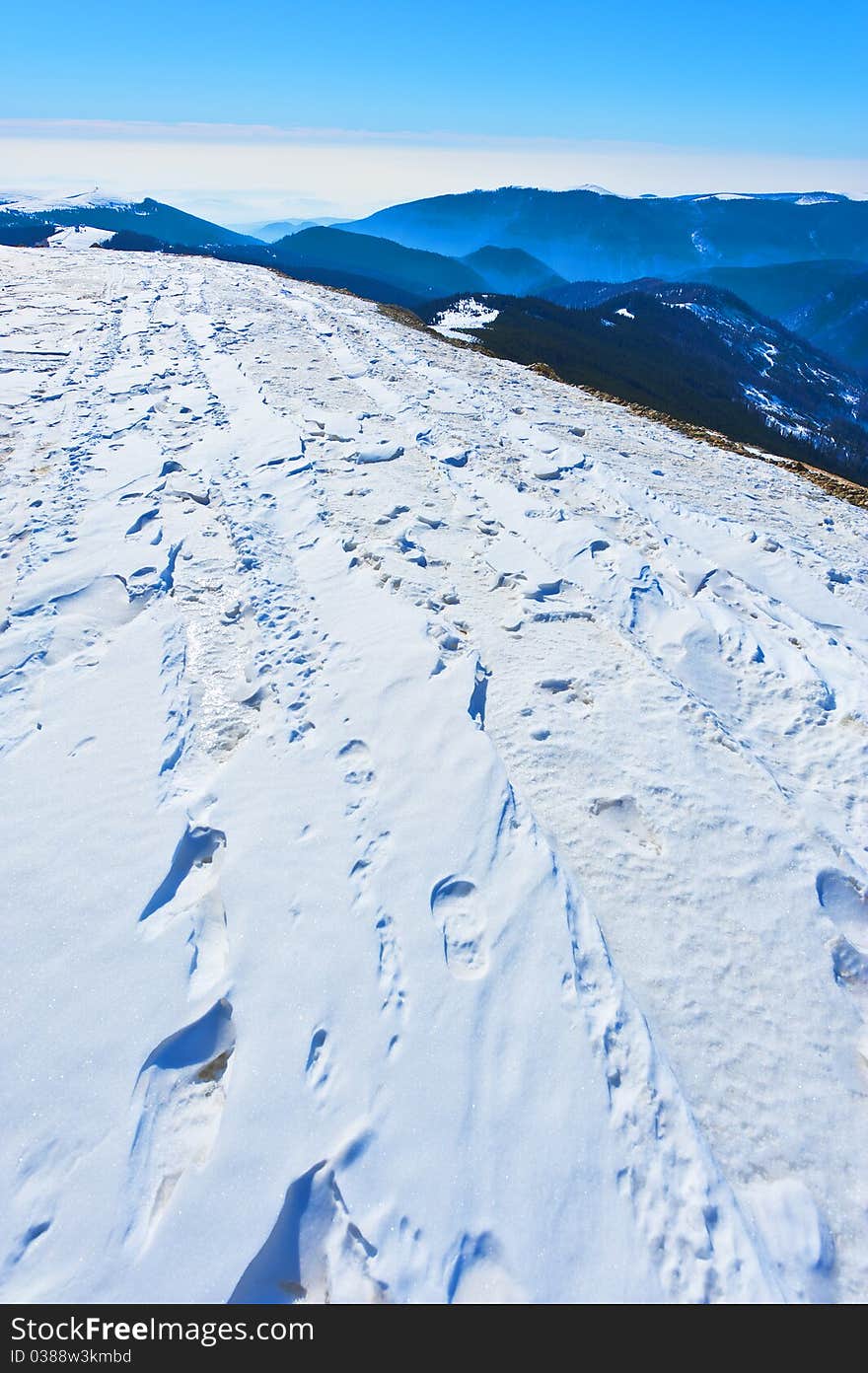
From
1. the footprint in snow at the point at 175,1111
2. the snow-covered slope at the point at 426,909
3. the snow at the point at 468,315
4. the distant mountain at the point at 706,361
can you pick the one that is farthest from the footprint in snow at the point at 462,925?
the snow at the point at 468,315

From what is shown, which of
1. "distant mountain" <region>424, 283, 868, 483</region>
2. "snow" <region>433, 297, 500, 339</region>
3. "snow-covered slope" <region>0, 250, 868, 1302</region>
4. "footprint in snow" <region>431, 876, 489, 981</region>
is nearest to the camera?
"snow-covered slope" <region>0, 250, 868, 1302</region>

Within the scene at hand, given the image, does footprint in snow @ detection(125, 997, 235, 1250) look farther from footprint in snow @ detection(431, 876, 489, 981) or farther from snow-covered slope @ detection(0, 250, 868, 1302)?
footprint in snow @ detection(431, 876, 489, 981)

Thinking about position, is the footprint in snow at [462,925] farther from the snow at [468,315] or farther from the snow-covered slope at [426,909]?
the snow at [468,315]

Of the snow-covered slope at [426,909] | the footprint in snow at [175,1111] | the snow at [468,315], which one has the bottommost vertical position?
the footprint in snow at [175,1111]

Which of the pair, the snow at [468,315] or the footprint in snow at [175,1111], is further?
the snow at [468,315]

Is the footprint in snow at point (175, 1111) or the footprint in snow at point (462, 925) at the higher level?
the footprint in snow at point (462, 925)

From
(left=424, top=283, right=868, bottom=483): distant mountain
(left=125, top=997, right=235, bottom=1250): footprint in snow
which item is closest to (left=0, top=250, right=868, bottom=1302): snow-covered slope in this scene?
(left=125, top=997, right=235, bottom=1250): footprint in snow

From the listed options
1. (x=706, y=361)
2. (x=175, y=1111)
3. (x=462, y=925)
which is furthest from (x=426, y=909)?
(x=706, y=361)

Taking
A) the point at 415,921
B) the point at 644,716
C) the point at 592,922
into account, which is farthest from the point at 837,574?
the point at 415,921
